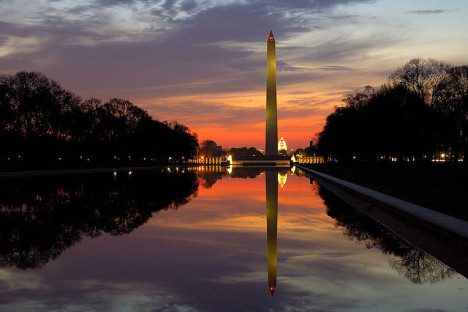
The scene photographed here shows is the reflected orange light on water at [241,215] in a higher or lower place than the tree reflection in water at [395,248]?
higher

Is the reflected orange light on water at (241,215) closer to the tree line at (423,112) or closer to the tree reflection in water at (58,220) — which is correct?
the tree reflection in water at (58,220)

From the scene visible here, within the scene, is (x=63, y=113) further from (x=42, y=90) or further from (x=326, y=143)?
(x=326, y=143)

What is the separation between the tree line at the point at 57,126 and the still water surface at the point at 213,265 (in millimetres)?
50720

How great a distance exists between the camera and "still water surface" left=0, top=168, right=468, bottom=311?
836 cm

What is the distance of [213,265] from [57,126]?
214ft

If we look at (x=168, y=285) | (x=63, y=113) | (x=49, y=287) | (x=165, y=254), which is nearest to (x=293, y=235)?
(x=165, y=254)

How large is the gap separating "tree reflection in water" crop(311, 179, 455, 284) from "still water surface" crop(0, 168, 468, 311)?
28mm

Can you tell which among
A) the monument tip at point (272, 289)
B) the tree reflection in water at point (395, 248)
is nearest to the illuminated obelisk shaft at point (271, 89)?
the tree reflection in water at point (395, 248)

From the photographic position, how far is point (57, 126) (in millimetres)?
72750

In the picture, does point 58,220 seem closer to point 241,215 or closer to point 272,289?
point 241,215

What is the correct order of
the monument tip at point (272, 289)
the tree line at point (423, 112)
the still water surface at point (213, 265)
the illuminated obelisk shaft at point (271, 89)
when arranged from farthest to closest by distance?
the illuminated obelisk shaft at point (271, 89)
the tree line at point (423, 112)
the monument tip at point (272, 289)
the still water surface at point (213, 265)

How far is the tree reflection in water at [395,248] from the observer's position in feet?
33.9

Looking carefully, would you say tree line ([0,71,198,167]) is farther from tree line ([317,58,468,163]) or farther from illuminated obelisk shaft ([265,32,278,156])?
tree line ([317,58,468,163])

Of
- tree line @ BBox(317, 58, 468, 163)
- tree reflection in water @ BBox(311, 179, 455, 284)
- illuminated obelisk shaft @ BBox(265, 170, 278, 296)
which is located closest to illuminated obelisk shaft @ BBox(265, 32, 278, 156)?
tree line @ BBox(317, 58, 468, 163)
